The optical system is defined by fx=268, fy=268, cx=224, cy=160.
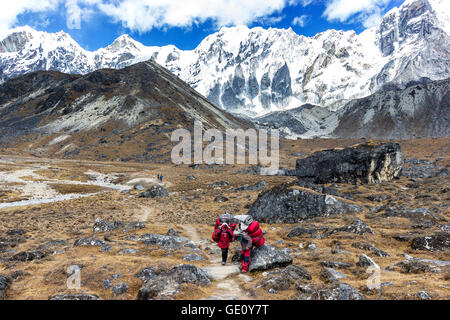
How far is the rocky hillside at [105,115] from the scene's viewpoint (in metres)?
122

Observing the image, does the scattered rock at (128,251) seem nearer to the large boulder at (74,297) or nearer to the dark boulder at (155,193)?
the large boulder at (74,297)

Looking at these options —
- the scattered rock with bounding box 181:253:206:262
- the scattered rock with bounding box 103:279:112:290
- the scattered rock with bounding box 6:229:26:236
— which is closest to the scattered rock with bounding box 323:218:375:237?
the scattered rock with bounding box 181:253:206:262

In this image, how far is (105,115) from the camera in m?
147

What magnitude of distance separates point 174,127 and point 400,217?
126 m

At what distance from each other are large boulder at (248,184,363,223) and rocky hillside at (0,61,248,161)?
9359 cm

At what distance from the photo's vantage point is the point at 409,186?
1303 inches

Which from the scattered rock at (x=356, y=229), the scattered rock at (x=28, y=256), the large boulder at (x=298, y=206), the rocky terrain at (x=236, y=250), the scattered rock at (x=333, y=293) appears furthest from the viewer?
the large boulder at (x=298, y=206)

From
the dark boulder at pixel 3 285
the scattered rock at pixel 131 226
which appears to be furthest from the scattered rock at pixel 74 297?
the scattered rock at pixel 131 226

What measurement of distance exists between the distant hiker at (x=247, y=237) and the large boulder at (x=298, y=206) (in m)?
10.9

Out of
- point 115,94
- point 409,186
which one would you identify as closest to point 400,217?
point 409,186

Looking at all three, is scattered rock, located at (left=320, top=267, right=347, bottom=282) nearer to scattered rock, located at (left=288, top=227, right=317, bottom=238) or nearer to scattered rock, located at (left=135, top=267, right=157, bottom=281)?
scattered rock, located at (left=135, top=267, right=157, bottom=281)

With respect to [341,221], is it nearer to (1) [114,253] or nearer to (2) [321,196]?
(2) [321,196]

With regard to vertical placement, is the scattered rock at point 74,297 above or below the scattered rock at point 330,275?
above

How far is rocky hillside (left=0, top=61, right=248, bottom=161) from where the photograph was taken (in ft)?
401
